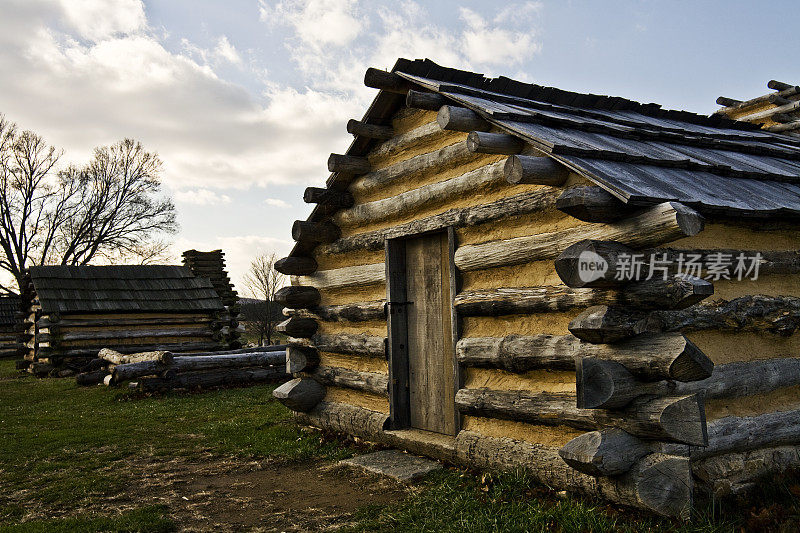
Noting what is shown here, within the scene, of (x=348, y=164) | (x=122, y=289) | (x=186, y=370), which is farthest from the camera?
(x=122, y=289)

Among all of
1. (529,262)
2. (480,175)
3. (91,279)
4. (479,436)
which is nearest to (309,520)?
(479,436)

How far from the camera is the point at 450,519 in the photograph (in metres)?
4.90

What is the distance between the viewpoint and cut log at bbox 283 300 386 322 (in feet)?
25.6

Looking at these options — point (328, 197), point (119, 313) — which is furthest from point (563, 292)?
point (119, 313)

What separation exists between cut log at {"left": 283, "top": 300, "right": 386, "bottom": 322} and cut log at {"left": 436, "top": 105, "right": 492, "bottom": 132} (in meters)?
2.50

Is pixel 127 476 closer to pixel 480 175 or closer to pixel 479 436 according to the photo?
pixel 479 436

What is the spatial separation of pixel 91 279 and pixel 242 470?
15133 mm

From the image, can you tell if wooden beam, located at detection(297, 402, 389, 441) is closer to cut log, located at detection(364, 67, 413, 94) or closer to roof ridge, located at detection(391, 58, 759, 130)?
cut log, located at detection(364, 67, 413, 94)

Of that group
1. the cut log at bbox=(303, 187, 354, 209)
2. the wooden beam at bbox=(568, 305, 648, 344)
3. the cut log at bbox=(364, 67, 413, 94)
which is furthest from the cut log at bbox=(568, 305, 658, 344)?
the cut log at bbox=(303, 187, 354, 209)

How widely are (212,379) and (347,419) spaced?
23.6ft

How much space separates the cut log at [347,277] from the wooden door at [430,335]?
0.40 m

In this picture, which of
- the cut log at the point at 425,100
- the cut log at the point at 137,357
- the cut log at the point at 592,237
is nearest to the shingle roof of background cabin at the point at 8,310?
the cut log at the point at 137,357

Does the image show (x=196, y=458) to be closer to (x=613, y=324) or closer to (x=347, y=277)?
(x=347, y=277)

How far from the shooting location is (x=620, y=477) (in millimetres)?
4656
